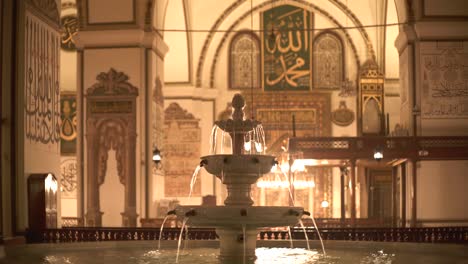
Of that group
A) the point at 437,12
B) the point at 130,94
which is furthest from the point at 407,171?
the point at 130,94

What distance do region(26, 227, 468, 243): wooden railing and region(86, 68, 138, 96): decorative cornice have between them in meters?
5.50

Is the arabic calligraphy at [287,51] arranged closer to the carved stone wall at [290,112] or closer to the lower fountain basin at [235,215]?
the carved stone wall at [290,112]

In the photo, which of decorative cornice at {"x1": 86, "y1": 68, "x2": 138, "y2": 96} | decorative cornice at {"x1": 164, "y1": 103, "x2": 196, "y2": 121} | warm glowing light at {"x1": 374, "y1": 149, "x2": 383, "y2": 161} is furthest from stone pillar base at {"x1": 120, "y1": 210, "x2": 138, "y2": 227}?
decorative cornice at {"x1": 164, "y1": 103, "x2": 196, "y2": 121}

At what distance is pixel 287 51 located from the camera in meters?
24.3

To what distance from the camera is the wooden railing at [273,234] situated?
11102 mm

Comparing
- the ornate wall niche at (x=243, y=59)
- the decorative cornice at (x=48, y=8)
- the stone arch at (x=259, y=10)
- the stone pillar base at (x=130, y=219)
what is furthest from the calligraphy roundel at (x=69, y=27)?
the decorative cornice at (x=48, y=8)

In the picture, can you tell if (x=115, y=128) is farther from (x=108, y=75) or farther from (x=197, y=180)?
(x=197, y=180)

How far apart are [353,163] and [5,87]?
8.97 meters

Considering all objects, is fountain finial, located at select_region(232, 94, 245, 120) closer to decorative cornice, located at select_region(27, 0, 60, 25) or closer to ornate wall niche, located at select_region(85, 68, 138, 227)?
decorative cornice, located at select_region(27, 0, 60, 25)

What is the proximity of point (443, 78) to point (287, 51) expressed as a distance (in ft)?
27.3

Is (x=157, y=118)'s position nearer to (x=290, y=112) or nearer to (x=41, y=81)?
(x=41, y=81)

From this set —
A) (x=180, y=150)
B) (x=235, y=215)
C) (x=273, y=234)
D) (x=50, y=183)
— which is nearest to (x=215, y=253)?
(x=235, y=215)

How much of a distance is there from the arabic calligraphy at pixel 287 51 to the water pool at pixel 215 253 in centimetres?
1512

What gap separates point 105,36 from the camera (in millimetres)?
16625
